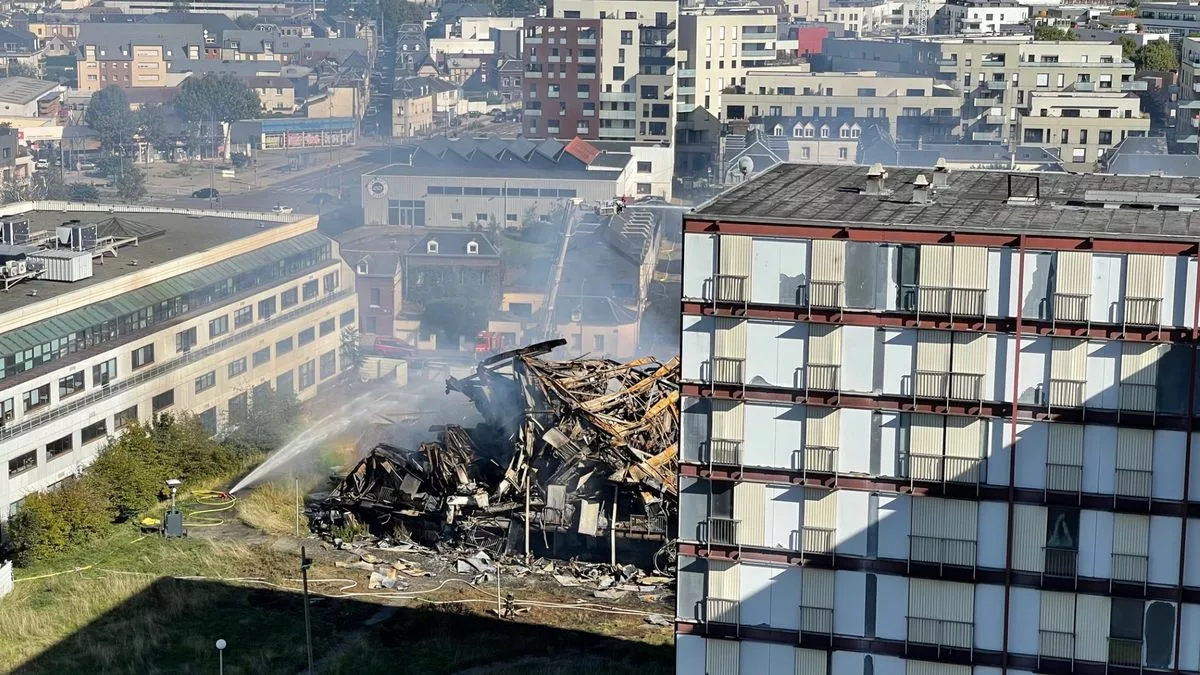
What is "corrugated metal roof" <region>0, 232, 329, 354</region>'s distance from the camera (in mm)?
35062

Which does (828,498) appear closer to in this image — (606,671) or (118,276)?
(606,671)

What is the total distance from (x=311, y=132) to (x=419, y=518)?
8358 centimetres

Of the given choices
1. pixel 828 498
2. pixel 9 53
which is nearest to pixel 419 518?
pixel 828 498

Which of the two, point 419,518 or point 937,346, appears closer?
point 937,346

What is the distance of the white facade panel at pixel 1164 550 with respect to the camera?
16797mm

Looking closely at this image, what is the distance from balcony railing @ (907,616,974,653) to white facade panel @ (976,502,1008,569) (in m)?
0.67

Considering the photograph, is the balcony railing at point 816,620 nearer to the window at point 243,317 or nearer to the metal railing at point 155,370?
the metal railing at point 155,370

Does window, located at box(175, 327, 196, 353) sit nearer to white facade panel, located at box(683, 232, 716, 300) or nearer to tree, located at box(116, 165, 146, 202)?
white facade panel, located at box(683, 232, 716, 300)

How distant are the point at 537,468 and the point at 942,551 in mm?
14063

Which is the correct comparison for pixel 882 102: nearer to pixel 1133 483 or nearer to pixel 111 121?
pixel 111 121

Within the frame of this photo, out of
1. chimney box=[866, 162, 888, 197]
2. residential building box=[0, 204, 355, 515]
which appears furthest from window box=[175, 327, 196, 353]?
chimney box=[866, 162, 888, 197]

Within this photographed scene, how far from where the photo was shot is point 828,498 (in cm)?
1750

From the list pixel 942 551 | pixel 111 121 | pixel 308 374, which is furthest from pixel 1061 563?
pixel 111 121

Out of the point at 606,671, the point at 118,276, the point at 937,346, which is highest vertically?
the point at 937,346
